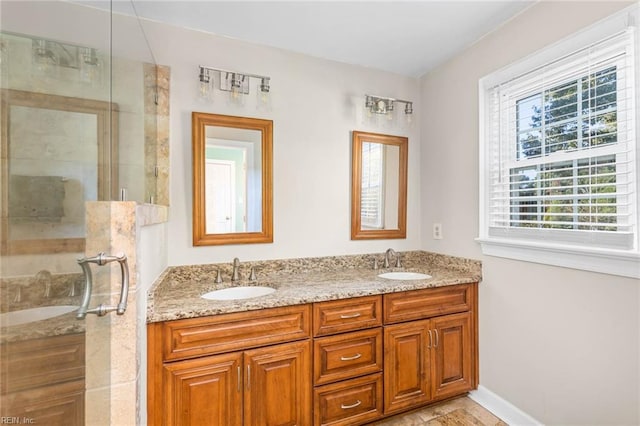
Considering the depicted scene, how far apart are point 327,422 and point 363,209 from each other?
1.43 m

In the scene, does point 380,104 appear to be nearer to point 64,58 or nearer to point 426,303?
point 426,303

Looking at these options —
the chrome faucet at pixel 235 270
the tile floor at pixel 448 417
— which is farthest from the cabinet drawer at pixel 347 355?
the chrome faucet at pixel 235 270

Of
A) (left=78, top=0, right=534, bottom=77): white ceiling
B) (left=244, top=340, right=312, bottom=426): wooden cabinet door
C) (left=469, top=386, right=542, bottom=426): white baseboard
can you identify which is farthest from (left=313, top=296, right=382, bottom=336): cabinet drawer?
(left=78, top=0, right=534, bottom=77): white ceiling

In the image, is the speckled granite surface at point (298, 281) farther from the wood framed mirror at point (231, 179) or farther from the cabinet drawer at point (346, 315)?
the wood framed mirror at point (231, 179)

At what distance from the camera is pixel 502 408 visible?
1.90m

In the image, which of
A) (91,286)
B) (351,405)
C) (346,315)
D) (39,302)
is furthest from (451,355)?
(39,302)

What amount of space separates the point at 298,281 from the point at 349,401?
73cm

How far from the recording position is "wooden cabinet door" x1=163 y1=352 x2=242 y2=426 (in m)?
1.34

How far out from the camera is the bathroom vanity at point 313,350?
4.49 feet

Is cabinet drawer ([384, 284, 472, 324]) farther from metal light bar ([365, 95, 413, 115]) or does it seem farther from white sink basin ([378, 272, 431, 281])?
metal light bar ([365, 95, 413, 115])

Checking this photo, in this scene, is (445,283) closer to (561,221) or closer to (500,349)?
(500,349)

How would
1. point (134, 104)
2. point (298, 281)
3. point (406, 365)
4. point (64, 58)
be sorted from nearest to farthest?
point (64, 58) → point (134, 104) → point (406, 365) → point (298, 281)

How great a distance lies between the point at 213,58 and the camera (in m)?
1.99

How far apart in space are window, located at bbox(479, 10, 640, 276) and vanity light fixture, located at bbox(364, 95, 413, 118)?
1.84 ft
